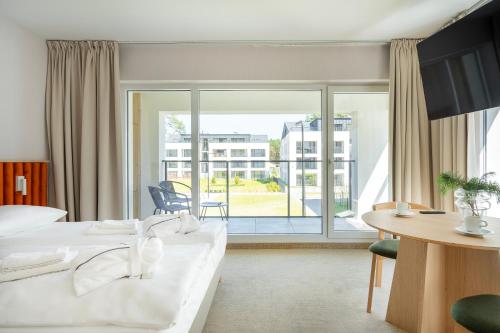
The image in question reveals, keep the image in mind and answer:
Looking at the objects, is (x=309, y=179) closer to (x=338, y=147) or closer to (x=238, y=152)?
(x=338, y=147)

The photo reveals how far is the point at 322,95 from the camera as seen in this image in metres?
3.64

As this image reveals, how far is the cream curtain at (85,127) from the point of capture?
10.8ft

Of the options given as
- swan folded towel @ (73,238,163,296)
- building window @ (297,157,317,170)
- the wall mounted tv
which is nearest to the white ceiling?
the wall mounted tv

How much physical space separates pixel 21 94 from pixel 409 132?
4.40m

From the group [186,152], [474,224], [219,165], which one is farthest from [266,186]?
[474,224]

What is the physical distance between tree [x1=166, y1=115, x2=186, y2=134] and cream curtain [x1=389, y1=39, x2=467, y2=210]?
2.64m

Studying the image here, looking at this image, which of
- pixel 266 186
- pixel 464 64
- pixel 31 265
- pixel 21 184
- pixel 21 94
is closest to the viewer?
pixel 31 265

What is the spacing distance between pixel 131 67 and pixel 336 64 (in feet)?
8.45

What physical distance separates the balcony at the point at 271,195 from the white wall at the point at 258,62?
1.14 metres

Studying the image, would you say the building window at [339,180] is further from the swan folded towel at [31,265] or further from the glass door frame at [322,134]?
the swan folded towel at [31,265]

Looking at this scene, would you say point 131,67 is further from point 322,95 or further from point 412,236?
point 412,236

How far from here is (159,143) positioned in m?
3.88

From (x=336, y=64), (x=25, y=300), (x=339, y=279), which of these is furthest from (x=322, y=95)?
(x=25, y=300)

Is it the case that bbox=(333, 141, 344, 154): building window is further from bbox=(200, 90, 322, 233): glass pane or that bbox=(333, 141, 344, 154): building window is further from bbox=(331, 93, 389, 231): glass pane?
bbox=(200, 90, 322, 233): glass pane
